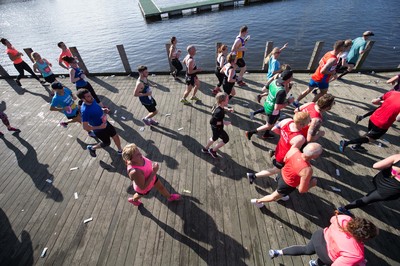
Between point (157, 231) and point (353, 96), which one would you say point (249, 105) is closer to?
point (353, 96)

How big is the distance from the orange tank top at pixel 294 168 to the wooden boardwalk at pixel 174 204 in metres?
1.20

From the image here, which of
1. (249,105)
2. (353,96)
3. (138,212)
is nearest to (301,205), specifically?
(138,212)

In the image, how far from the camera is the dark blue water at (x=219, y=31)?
61.2 feet

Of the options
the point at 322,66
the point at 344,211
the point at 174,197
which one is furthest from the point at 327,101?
the point at 174,197

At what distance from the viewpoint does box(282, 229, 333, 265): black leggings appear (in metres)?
3.03

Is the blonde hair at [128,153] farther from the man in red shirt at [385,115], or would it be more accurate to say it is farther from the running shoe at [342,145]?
the man in red shirt at [385,115]

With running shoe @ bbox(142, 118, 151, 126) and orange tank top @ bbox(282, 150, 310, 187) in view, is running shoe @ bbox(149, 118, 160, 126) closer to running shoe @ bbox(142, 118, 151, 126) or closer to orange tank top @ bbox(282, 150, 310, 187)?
running shoe @ bbox(142, 118, 151, 126)

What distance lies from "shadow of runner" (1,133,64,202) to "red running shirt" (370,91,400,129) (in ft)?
26.7

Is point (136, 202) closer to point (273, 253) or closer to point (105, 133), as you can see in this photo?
point (105, 133)

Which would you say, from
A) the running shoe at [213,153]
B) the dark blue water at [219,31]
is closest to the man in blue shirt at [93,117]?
the running shoe at [213,153]

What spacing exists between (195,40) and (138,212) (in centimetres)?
2216

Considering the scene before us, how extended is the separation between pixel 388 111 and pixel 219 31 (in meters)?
23.4

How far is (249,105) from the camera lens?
8.03 metres

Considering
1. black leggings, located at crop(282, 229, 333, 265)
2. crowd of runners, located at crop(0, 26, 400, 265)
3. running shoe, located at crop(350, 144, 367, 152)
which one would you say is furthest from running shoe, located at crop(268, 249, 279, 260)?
running shoe, located at crop(350, 144, 367, 152)
